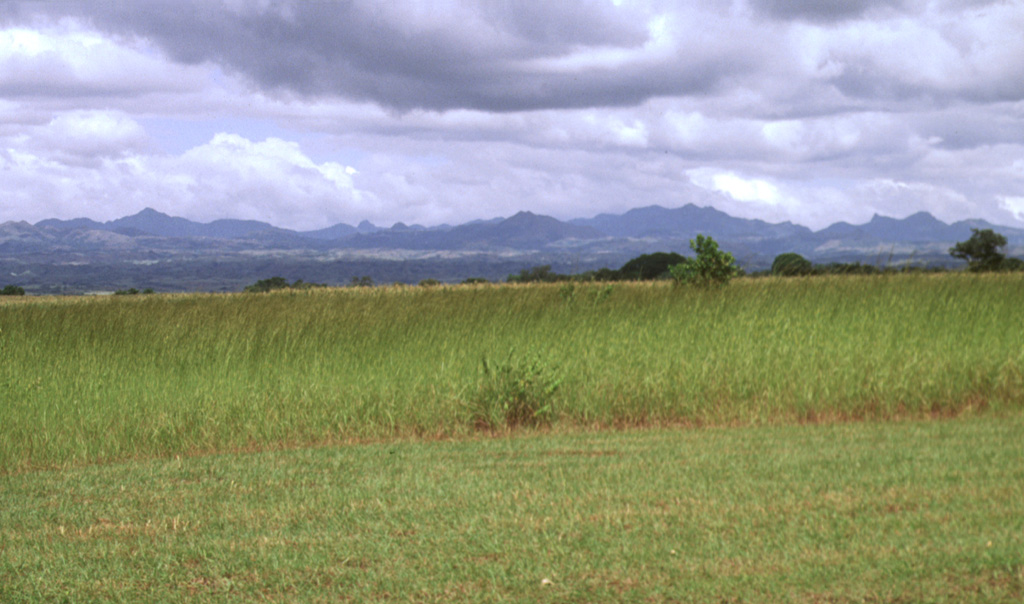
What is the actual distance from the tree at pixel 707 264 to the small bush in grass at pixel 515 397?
10.7 m

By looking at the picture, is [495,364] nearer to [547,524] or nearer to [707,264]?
[547,524]

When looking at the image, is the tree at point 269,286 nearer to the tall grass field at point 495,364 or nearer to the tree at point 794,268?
the tall grass field at point 495,364

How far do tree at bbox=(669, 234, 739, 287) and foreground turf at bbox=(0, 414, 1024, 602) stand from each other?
39.8ft

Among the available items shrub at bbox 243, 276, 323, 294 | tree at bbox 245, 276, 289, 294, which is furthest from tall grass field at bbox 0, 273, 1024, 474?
tree at bbox 245, 276, 289, 294

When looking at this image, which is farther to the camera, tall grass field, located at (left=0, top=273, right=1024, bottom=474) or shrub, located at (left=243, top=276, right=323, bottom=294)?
shrub, located at (left=243, top=276, right=323, bottom=294)

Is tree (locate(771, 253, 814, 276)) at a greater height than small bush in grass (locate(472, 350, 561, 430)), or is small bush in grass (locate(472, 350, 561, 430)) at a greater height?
tree (locate(771, 253, 814, 276))

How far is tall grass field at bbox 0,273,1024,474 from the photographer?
9398 millimetres

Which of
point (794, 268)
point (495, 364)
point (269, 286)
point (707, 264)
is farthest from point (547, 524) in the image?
point (269, 286)

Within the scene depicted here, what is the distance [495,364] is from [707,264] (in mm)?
11803

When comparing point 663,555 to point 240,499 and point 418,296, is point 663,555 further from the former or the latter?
point 418,296

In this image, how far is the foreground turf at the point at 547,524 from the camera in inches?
184

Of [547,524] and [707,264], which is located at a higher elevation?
[707,264]

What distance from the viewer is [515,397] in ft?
31.4

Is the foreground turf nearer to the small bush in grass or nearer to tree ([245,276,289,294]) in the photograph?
the small bush in grass
